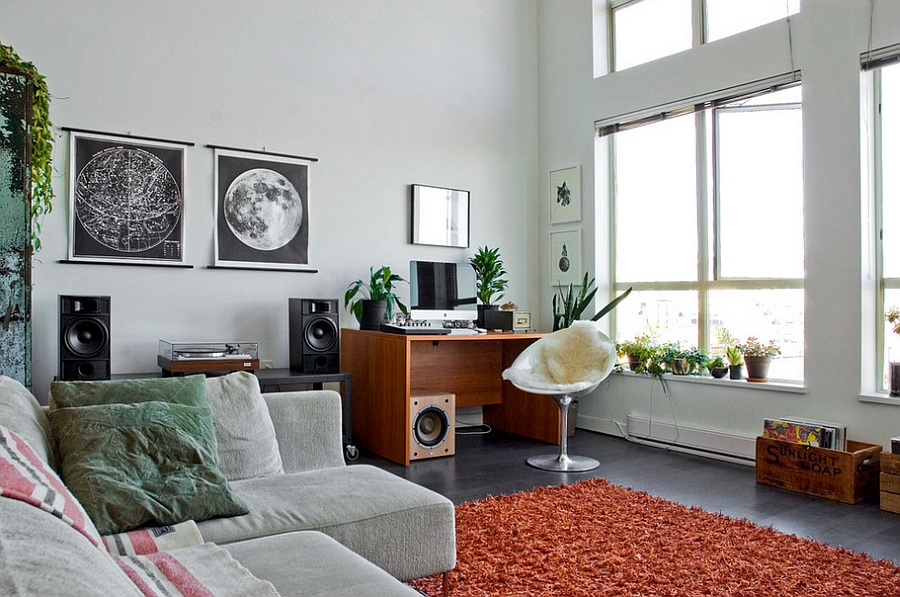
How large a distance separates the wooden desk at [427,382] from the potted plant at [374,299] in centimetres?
11

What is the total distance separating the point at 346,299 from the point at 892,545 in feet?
11.2

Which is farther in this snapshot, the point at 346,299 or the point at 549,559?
the point at 346,299

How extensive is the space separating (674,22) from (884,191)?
2.02 m

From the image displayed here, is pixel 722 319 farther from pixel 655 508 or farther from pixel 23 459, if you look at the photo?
pixel 23 459

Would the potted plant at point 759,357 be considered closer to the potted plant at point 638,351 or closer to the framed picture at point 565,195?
the potted plant at point 638,351

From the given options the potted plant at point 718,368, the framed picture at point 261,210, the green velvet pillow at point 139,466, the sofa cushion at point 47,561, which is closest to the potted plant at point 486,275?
the framed picture at point 261,210

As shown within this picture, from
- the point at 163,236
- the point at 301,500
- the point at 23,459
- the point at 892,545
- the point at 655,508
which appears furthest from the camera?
the point at 163,236

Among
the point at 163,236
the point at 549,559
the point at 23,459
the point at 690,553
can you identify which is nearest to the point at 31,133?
the point at 163,236

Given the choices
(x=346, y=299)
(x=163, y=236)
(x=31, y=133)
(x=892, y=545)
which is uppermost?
(x=31, y=133)

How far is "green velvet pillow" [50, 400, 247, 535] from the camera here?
1894 mm

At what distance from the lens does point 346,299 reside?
16.1 ft

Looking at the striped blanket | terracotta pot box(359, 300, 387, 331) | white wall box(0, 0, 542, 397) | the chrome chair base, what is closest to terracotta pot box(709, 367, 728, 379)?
the chrome chair base

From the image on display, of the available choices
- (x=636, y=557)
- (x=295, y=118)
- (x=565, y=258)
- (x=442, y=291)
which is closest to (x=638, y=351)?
(x=565, y=258)

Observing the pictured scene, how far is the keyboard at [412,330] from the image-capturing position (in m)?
4.28
